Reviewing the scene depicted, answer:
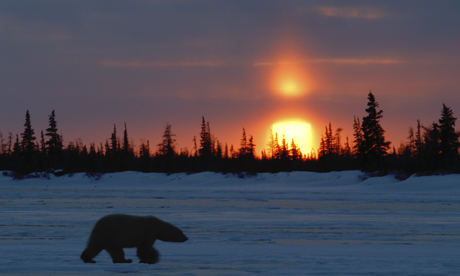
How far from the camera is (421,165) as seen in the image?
5322 centimetres

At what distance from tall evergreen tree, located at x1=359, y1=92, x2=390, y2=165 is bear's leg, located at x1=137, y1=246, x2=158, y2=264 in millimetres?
48514

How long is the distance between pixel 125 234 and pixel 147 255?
60 cm

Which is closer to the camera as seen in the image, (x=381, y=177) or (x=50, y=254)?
(x=50, y=254)

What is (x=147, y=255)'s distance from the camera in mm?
8148

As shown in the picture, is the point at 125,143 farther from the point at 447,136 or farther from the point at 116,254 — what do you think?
the point at 116,254

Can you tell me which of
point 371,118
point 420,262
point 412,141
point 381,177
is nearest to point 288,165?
point 371,118

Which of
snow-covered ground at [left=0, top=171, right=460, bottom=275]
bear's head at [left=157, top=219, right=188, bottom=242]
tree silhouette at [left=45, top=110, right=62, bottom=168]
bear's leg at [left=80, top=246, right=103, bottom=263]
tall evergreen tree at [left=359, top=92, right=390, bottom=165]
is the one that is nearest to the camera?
bear's leg at [left=80, top=246, right=103, bottom=263]

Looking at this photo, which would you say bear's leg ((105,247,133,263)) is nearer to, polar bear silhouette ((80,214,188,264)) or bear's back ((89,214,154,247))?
polar bear silhouette ((80,214,188,264))

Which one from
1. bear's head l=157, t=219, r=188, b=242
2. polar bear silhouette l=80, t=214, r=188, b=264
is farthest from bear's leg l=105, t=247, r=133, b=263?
bear's head l=157, t=219, r=188, b=242

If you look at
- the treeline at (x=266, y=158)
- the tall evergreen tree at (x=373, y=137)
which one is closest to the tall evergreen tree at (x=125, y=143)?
the treeline at (x=266, y=158)

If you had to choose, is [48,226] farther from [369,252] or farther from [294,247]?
[369,252]

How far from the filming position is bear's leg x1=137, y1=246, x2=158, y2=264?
8.07 metres

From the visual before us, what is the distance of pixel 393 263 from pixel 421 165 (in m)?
47.5

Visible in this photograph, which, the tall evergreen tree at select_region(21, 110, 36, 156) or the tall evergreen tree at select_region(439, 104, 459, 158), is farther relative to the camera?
the tall evergreen tree at select_region(21, 110, 36, 156)
